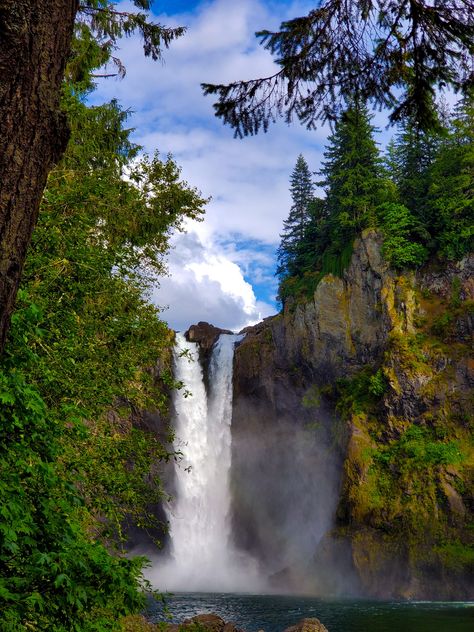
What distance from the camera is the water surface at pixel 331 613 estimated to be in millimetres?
17328

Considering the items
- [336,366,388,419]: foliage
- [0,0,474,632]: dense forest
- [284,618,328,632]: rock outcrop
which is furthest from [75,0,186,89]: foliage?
[336,366,388,419]: foliage

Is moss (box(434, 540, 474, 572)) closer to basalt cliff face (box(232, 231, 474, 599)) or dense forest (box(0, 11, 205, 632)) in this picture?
basalt cliff face (box(232, 231, 474, 599))

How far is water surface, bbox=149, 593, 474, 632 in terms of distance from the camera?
17328 mm

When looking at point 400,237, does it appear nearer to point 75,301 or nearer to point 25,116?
point 75,301

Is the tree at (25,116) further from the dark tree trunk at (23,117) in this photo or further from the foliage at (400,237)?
the foliage at (400,237)

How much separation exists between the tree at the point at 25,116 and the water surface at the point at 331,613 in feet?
62.1

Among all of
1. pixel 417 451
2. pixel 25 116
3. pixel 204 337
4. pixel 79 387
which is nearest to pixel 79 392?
pixel 79 387

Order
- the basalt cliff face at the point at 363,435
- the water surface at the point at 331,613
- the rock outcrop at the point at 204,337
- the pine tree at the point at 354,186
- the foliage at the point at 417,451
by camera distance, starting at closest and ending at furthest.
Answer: the water surface at the point at 331,613
the basalt cliff face at the point at 363,435
the foliage at the point at 417,451
the pine tree at the point at 354,186
the rock outcrop at the point at 204,337

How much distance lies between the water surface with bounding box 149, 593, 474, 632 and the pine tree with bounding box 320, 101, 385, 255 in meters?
22.5

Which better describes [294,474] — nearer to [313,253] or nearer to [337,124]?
[313,253]

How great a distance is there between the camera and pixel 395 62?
4.61m

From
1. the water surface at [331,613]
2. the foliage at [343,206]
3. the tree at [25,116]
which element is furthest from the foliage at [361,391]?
the tree at [25,116]

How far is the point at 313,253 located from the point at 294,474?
17.1m

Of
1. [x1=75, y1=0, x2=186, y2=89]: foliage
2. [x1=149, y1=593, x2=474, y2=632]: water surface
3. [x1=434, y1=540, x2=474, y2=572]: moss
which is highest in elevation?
[x1=75, y1=0, x2=186, y2=89]: foliage
